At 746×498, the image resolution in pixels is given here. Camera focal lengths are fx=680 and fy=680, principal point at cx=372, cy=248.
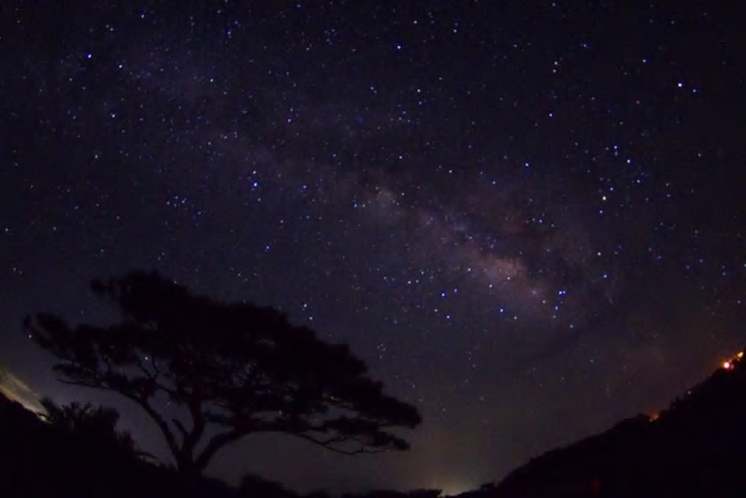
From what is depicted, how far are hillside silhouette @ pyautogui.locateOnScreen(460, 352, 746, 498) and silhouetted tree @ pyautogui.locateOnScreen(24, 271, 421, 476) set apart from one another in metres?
7.85

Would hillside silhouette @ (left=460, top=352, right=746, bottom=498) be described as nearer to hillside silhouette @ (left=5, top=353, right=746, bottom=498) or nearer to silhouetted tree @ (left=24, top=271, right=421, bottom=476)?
hillside silhouette @ (left=5, top=353, right=746, bottom=498)

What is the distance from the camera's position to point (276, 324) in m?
16.2

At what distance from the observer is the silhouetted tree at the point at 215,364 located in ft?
52.3

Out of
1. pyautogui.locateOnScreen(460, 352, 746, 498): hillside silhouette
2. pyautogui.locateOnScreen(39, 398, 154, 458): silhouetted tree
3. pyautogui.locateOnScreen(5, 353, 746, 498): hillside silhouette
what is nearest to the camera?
pyautogui.locateOnScreen(460, 352, 746, 498): hillside silhouette

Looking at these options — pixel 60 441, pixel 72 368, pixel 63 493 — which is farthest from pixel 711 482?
pixel 72 368

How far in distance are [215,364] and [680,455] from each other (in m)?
11.7

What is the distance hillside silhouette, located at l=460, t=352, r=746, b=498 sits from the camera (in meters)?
6.09

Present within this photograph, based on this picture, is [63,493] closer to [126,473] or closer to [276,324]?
[126,473]

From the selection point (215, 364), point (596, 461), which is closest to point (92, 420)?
point (215, 364)

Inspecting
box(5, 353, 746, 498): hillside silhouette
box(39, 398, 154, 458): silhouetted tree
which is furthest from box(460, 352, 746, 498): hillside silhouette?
box(39, 398, 154, 458): silhouetted tree

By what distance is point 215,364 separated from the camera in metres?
16.2

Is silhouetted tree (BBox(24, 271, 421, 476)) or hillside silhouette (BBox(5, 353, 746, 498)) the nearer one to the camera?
hillside silhouette (BBox(5, 353, 746, 498))

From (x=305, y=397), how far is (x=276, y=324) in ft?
→ 6.26

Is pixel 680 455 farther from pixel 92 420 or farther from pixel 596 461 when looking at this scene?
pixel 92 420
